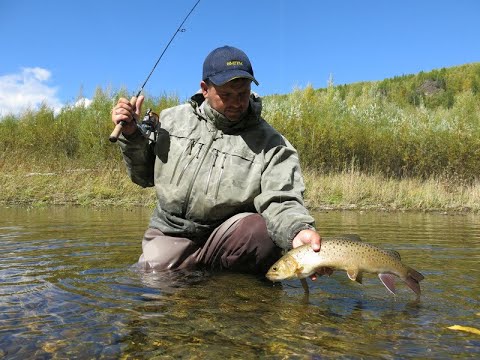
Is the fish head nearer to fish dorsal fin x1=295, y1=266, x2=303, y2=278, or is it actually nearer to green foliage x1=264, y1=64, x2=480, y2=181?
fish dorsal fin x1=295, y1=266, x2=303, y2=278

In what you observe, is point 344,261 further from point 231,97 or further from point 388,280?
point 231,97

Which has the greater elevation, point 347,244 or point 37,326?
point 347,244

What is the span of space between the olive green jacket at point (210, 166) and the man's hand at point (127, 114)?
0.24 feet

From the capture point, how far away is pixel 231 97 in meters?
3.84

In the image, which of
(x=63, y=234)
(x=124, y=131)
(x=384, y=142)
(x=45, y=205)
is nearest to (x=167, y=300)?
(x=124, y=131)

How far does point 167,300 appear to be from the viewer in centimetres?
320

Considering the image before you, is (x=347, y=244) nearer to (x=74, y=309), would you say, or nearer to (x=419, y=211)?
(x=74, y=309)

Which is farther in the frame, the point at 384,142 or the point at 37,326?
the point at 384,142

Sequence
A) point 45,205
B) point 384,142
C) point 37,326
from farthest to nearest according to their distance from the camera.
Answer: point 384,142, point 45,205, point 37,326

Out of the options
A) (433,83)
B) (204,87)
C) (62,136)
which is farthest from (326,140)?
(433,83)

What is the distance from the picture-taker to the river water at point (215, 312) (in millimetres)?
2336

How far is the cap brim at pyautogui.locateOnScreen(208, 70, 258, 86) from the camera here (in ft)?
11.9

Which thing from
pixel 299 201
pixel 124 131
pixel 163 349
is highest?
pixel 124 131

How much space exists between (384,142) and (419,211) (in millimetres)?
6403
